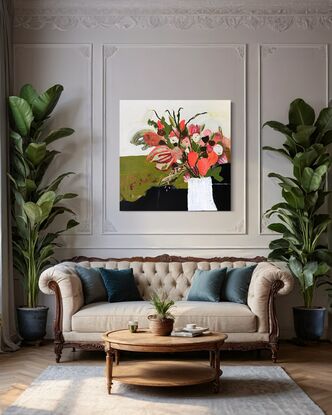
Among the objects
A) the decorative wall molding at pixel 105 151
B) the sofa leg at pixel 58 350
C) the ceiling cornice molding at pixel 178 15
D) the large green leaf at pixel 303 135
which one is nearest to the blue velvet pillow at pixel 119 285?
the sofa leg at pixel 58 350

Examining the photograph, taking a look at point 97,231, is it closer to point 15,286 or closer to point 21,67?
point 15,286

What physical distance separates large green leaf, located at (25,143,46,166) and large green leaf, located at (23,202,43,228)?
456mm

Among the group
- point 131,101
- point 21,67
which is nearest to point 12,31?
point 21,67

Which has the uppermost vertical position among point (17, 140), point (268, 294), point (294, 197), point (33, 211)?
point (17, 140)

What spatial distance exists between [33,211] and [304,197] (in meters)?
2.33

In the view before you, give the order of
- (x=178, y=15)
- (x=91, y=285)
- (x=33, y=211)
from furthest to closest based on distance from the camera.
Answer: (x=178, y=15), (x=33, y=211), (x=91, y=285)

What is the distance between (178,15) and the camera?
21.4ft

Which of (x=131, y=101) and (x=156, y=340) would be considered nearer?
(x=156, y=340)

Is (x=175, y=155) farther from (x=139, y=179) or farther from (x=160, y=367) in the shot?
(x=160, y=367)

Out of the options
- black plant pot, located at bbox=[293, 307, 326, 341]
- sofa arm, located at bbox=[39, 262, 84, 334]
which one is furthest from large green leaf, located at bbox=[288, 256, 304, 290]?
sofa arm, located at bbox=[39, 262, 84, 334]

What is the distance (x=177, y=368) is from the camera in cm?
457

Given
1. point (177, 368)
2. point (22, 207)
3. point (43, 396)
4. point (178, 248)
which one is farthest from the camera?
A: point (178, 248)

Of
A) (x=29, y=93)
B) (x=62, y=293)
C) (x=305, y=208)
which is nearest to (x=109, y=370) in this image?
(x=62, y=293)

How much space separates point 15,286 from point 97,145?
1.51 metres
